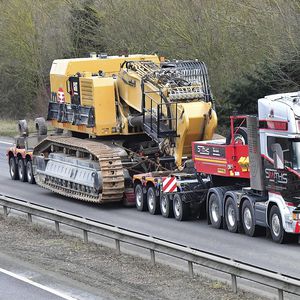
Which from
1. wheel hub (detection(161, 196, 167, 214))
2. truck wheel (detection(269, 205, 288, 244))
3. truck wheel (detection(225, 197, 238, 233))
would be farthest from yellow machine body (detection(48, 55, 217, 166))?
truck wheel (detection(269, 205, 288, 244))

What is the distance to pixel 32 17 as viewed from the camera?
55438mm

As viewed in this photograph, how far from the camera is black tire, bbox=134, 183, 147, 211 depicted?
23906 mm

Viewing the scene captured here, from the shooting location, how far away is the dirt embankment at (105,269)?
13797mm

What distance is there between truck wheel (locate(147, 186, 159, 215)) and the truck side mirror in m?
5.33

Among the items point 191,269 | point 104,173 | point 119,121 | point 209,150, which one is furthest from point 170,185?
point 191,269

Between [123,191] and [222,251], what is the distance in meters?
6.96

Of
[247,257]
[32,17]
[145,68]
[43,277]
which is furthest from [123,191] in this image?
[32,17]

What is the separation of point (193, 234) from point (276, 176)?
2.66 m

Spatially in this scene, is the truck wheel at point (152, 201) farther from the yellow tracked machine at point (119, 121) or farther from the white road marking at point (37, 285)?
the white road marking at point (37, 285)

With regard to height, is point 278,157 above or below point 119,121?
below

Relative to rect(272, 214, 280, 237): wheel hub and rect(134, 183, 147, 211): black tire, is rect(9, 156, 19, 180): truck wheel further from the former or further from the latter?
rect(272, 214, 280, 237): wheel hub

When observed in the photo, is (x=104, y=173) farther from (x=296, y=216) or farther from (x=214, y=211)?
(x=296, y=216)

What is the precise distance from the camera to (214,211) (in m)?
21.0

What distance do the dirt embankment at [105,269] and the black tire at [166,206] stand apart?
133 inches
